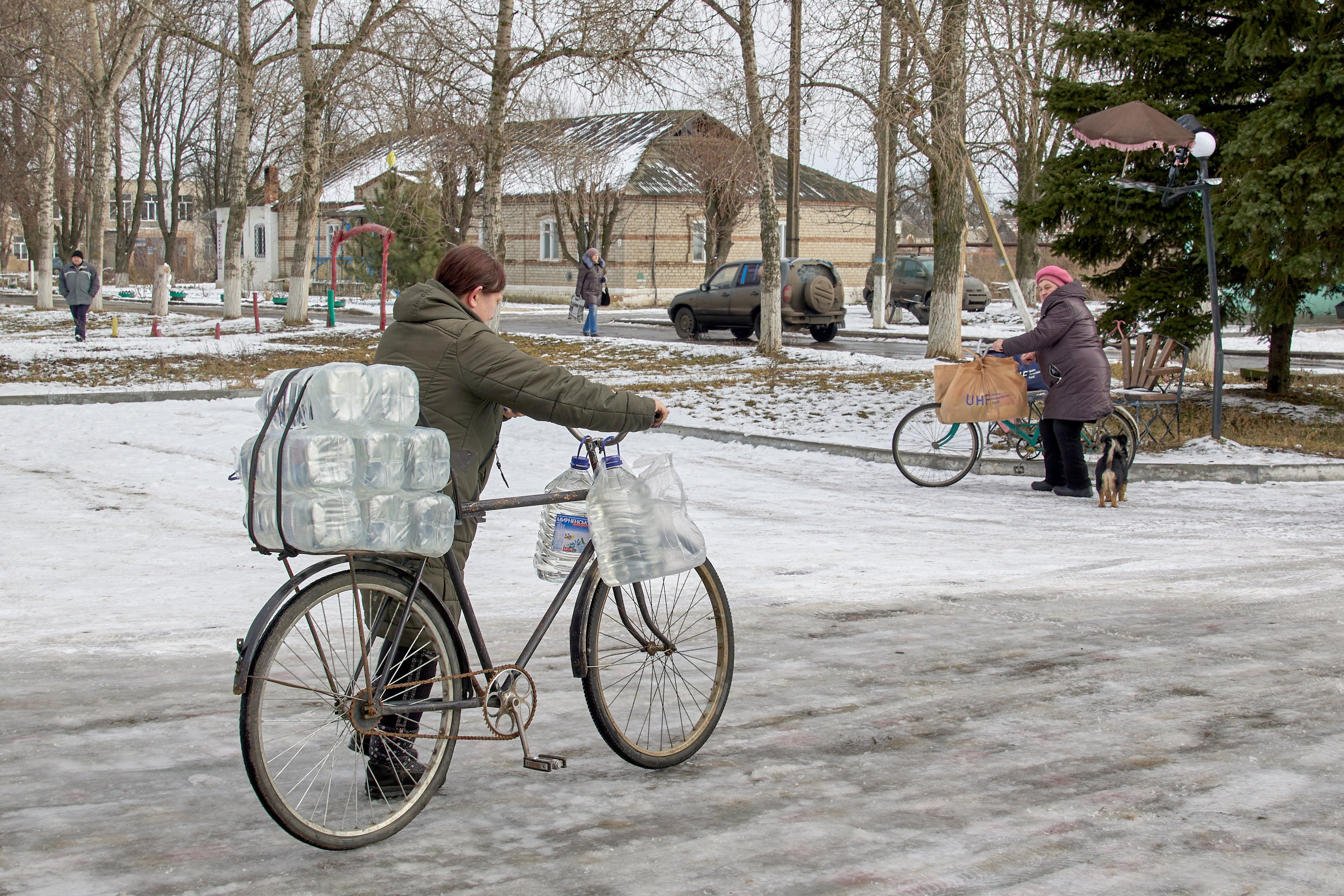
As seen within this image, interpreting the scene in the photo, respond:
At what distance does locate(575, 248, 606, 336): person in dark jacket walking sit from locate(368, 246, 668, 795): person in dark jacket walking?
24.1 m

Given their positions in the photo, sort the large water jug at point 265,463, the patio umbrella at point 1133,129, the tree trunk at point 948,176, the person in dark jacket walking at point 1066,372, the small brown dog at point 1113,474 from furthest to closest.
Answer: the tree trunk at point 948,176, the patio umbrella at point 1133,129, the person in dark jacket walking at point 1066,372, the small brown dog at point 1113,474, the large water jug at point 265,463

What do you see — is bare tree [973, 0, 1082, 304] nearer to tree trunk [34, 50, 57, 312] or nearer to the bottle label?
the bottle label

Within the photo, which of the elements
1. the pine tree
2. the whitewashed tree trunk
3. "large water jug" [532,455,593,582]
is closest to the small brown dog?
the pine tree

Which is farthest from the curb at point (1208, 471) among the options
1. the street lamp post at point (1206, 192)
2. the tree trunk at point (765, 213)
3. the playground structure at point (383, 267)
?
the playground structure at point (383, 267)

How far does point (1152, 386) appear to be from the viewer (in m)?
12.7

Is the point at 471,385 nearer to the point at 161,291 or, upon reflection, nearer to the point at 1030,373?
the point at 1030,373

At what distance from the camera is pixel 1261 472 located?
11.0 meters

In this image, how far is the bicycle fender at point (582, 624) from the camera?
4.08 m

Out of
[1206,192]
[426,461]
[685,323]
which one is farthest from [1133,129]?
[685,323]

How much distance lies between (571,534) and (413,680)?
2.29 ft

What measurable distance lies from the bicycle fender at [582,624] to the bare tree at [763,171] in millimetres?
17264

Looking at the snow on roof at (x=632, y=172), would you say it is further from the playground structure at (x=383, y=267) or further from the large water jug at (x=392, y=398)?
the large water jug at (x=392, y=398)

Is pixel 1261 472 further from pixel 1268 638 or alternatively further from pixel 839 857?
pixel 839 857

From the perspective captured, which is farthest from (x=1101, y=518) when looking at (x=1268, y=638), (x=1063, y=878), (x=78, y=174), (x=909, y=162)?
(x=78, y=174)
